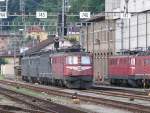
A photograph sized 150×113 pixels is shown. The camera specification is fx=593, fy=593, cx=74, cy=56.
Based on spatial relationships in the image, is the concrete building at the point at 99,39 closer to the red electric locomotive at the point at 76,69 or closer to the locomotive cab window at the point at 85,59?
the red electric locomotive at the point at 76,69

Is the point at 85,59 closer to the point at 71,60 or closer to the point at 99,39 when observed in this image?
the point at 71,60

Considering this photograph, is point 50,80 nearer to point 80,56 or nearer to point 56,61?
point 56,61

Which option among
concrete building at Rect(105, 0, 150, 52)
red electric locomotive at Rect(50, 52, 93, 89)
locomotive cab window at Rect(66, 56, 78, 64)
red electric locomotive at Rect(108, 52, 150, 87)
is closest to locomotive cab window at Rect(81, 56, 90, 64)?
red electric locomotive at Rect(50, 52, 93, 89)

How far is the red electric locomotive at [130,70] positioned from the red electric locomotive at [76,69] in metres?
5.26

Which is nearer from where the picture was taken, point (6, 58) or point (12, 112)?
point (12, 112)

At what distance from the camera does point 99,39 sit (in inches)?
3162

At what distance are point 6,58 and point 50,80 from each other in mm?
81216

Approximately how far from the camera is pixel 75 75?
4225 centimetres

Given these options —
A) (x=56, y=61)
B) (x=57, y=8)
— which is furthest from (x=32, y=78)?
(x=57, y=8)

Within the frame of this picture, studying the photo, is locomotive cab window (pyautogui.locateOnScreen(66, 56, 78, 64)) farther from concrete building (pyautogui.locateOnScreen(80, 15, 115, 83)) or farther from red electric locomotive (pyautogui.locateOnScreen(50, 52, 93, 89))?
concrete building (pyautogui.locateOnScreen(80, 15, 115, 83))

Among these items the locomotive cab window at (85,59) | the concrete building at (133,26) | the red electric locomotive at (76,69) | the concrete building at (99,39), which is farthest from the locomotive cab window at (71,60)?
the concrete building at (99,39)

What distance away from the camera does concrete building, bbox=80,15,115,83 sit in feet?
231

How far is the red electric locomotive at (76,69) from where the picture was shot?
4225cm

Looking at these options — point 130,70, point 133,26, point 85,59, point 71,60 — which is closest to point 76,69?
point 71,60
